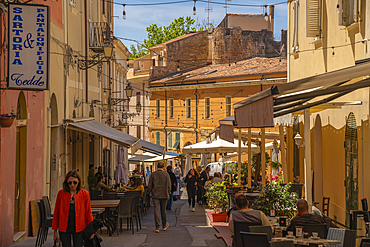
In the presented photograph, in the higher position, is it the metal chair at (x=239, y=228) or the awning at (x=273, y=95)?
the awning at (x=273, y=95)

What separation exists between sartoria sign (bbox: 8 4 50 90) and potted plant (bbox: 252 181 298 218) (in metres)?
4.14

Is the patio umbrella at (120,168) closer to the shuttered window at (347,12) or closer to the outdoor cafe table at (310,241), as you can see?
the shuttered window at (347,12)

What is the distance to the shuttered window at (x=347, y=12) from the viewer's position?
1035cm

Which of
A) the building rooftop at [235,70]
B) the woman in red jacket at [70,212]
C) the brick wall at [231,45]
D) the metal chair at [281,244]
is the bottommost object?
the metal chair at [281,244]

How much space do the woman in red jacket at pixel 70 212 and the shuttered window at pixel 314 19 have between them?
30.7 feet

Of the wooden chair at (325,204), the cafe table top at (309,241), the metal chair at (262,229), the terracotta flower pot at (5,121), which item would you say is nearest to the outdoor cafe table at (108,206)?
the terracotta flower pot at (5,121)

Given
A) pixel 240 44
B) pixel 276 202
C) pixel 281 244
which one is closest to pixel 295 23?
pixel 276 202

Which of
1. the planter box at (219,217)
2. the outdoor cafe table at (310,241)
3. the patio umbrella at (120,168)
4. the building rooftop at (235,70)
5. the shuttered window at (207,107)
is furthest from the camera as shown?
the shuttered window at (207,107)

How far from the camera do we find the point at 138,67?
52312 millimetres

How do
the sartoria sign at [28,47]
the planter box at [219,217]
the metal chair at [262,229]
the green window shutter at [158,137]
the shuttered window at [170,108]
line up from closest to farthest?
the metal chair at [262,229], the sartoria sign at [28,47], the planter box at [219,217], the shuttered window at [170,108], the green window shutter at [158,137]

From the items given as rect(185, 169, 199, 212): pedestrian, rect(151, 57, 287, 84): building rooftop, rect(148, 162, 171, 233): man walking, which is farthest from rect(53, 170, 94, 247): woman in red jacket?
rect(151, 57, 287, 84): building rooftop

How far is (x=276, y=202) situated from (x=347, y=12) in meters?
4.87

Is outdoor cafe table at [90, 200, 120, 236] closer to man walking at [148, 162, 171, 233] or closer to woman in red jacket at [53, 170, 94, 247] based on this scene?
man walking at [148, 162, 171, 233]

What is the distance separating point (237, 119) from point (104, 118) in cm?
1822
